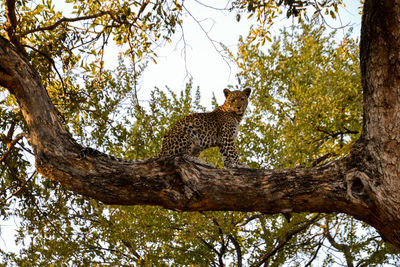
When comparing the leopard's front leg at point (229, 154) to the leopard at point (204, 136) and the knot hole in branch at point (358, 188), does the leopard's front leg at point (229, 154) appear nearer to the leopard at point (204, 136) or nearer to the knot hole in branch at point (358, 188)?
the leopard at point (204, 136)

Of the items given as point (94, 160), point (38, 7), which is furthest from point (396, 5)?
point (38, 7)

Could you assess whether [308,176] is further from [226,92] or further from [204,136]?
[226,92]

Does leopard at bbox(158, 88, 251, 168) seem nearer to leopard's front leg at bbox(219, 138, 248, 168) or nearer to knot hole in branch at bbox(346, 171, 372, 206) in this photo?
leopard's front leg at bbox(219, 138, 248, 168)

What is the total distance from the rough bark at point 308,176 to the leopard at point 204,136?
3.03m

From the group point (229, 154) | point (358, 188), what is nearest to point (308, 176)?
point (358, 188)

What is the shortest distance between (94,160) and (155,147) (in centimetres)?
716

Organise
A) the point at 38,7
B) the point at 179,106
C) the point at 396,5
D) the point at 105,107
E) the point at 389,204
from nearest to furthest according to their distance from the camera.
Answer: the point at 389,204 < the point at 396,5 < the point at 38,7 < the point at 105,107 < the point at 179,106

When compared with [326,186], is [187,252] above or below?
above

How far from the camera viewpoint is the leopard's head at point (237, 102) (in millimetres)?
9617

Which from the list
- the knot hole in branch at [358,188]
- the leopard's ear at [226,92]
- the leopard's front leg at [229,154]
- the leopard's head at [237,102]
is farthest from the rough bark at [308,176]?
the leopard's ear at [226,92]

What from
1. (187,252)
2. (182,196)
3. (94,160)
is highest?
(187,252)

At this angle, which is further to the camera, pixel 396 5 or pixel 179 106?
pixel 179 106

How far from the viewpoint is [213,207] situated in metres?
4.40

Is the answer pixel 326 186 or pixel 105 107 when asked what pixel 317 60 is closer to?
pixel 105 107
